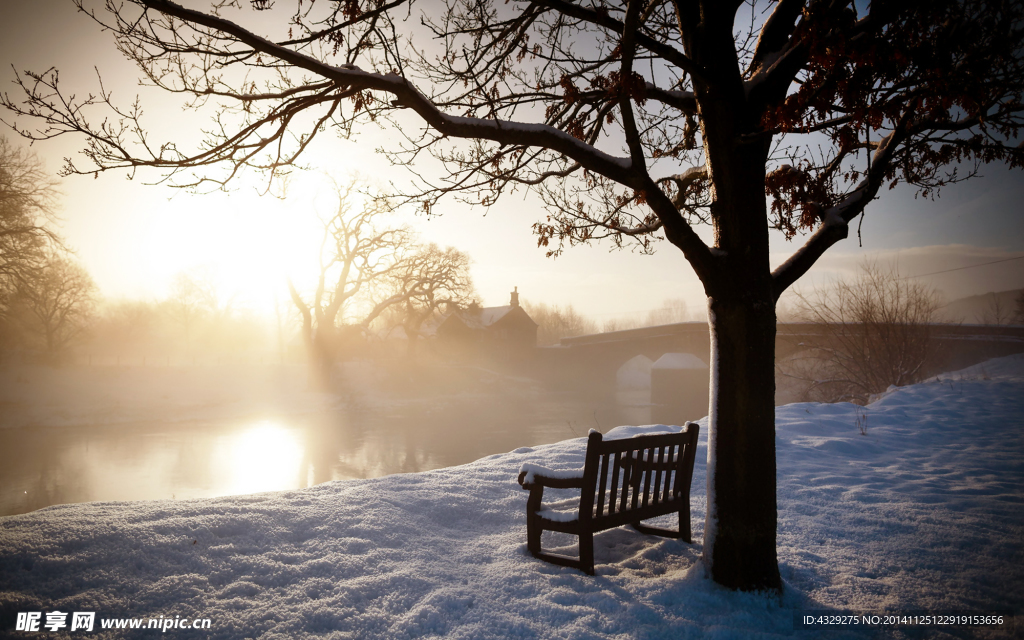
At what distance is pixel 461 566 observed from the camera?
3.64 meters

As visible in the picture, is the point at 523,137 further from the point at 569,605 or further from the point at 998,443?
the point at 998,443

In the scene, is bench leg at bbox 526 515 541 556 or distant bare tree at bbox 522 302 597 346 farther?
distant bare tree at bbox 522 302 597 346

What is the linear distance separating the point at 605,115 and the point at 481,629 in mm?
4818

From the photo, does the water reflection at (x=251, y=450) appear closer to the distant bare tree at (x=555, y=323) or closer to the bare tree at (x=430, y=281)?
the bare tree at (x=430, y=281)

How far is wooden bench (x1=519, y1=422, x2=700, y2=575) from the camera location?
3596 millimetres

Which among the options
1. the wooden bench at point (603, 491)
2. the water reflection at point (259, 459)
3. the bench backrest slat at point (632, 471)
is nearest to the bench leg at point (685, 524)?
the wooden bench at point (603, 491)

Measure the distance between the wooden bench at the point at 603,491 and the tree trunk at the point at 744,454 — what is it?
1.97 ft

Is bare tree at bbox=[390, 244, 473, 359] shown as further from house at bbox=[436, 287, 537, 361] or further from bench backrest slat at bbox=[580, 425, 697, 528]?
bench backrest slat at bbox=[580, 425, 697, 528]

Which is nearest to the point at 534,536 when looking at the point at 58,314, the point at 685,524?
the point at 685,524

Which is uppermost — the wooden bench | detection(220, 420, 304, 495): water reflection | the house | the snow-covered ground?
the house

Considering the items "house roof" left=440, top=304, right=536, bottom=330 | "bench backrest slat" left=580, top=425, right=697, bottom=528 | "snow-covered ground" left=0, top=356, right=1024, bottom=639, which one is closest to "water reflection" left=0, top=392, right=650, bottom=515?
"snow-covered ground" left=0, top=356, right=1024, bottom=639

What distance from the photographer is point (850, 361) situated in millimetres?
17125

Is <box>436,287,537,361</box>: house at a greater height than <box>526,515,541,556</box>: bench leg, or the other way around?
<box>436,287,537,361</box>: house

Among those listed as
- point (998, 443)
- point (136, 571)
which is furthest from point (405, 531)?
point (998, 443)
